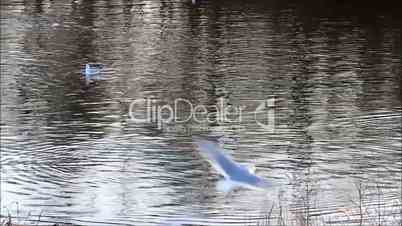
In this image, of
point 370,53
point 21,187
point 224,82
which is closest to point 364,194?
point 21,187

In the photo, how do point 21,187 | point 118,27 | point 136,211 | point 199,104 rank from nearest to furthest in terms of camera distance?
point 136,211 < point 21,187 < point 199,104 < point 118,27

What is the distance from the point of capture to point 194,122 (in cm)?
1001

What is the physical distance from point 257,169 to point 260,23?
446 inches

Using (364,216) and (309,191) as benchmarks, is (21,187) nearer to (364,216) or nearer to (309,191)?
(309,191)

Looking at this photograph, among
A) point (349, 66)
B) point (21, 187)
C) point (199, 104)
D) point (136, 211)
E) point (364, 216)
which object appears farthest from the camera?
point (349, 66)

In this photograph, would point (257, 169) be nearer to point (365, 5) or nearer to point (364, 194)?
point (364, 194)

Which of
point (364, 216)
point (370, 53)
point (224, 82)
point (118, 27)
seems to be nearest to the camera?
point (364, 216)

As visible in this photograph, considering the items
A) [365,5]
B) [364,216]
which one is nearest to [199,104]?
[364,216]

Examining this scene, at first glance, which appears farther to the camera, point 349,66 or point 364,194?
point 349,66

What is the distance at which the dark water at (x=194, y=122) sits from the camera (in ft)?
23.0

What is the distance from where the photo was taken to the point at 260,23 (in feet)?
62.6

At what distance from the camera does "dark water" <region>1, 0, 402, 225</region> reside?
702 centimetres

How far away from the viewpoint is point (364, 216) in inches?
248

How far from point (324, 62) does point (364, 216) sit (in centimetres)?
778
